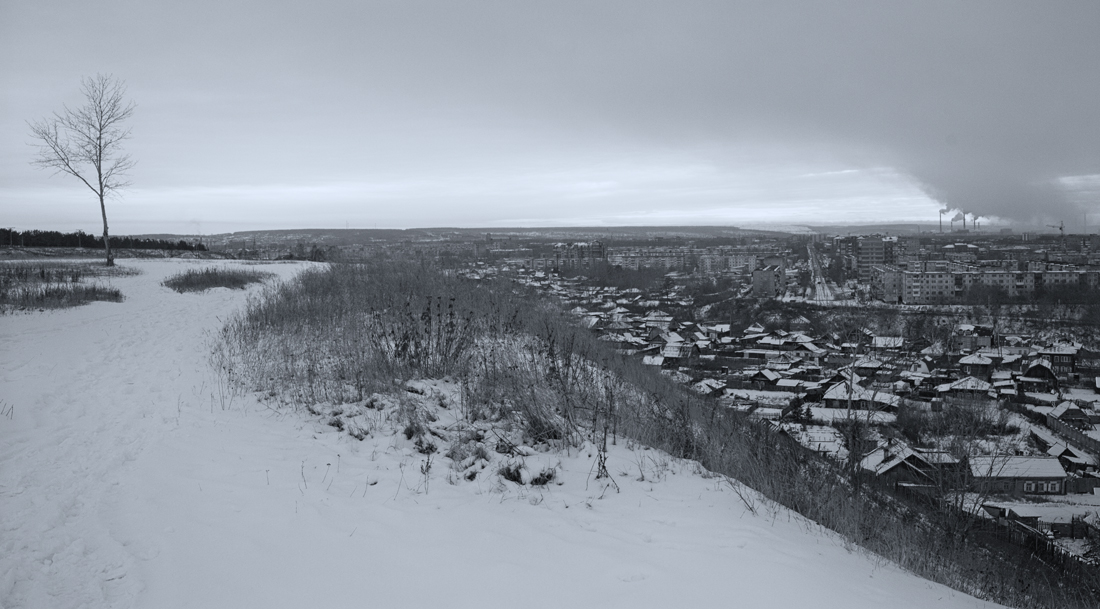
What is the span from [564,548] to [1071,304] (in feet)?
107

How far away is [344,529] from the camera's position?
3.42 meters

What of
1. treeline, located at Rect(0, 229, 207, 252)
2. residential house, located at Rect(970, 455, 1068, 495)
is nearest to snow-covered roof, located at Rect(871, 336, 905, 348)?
residential house, located at Rect(970, 455, 1068, 495)

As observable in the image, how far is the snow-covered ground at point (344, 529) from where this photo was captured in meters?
2.85

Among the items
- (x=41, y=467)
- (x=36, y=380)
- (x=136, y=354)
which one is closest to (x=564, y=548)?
(x=41, y=467)

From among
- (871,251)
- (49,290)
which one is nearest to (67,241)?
(49,290)

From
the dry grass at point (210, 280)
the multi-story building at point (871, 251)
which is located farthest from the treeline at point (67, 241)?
the multi-story building at point (871, 251)

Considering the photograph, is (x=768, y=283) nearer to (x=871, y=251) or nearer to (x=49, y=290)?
(x=871, y=251)

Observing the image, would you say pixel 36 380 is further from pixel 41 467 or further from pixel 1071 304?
pixel 1071 304

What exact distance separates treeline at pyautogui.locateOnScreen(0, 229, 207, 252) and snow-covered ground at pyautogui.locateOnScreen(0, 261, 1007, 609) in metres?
33.2

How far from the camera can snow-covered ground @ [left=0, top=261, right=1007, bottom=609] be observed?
9.34ft

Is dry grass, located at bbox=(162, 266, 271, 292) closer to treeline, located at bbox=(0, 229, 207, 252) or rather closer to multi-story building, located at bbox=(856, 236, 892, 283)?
treeline, located at bbox=(0, 229, 207, 252)

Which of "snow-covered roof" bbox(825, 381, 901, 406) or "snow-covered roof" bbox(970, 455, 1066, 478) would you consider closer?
"snow-covered roof" bbox(970, 455, 1066, 478)

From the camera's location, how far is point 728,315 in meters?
29.5

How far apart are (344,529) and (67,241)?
38.7 metres
